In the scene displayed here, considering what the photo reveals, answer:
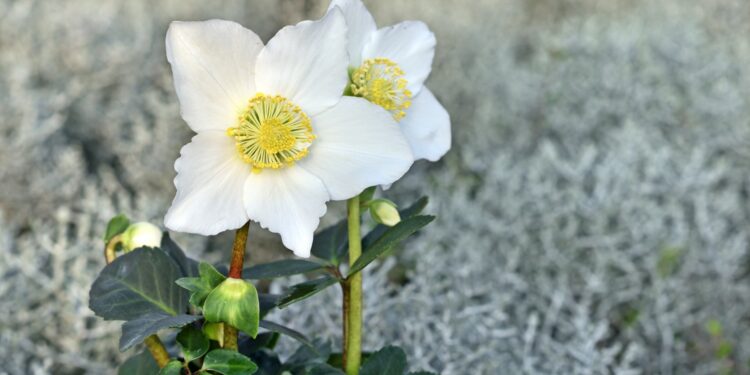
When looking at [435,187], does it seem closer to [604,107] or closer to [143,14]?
[604,107]

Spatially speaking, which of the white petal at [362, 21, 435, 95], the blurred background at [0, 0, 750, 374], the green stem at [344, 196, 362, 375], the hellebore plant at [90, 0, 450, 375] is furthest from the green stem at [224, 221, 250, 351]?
the blurred background at [0, 0, 750, 374]

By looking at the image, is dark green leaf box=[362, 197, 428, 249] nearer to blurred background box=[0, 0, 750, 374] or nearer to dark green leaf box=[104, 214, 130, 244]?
dark green leaf box=[104, 214, 130, 244]

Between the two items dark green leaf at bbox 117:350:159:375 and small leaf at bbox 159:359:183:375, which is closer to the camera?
small leaf at bbox 159:359:183:375

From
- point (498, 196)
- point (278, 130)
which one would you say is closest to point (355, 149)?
point (278, 130)

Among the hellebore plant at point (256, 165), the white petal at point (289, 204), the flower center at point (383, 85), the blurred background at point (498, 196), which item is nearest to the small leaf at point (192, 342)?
the hellebore plant at point (256, 165)

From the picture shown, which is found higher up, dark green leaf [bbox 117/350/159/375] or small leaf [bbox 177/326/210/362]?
small leaf [bbox 177/326/210/362]
